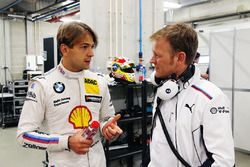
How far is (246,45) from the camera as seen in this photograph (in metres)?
4.38

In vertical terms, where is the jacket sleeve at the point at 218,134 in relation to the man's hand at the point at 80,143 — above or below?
above

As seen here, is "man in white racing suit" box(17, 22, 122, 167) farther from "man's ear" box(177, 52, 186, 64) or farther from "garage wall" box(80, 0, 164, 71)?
"garage wall" box(80, 0, 164, 71)

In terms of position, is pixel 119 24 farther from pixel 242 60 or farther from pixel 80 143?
pixel 242 60

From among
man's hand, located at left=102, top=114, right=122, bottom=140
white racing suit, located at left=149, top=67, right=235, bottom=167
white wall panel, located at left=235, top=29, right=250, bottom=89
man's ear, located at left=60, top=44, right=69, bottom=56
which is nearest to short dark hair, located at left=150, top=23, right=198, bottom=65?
white racing suit, located at left=149, top=67, right=235, bottom=167

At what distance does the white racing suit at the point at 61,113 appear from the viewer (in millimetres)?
1320

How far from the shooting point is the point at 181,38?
1084 millimetres

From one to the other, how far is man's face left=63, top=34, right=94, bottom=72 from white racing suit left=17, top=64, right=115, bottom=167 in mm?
48

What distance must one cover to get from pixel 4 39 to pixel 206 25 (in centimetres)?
695

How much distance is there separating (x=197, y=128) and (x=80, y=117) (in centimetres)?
71

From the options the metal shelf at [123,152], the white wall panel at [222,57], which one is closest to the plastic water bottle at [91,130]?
the metal shelf at [123,152]

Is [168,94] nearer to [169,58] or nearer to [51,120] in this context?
[169,58]

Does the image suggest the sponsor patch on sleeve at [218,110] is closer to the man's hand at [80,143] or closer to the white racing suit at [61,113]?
the man's hand at [80,143]

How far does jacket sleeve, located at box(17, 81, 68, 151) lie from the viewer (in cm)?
131

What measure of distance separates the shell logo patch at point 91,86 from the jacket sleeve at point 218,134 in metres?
0.74
